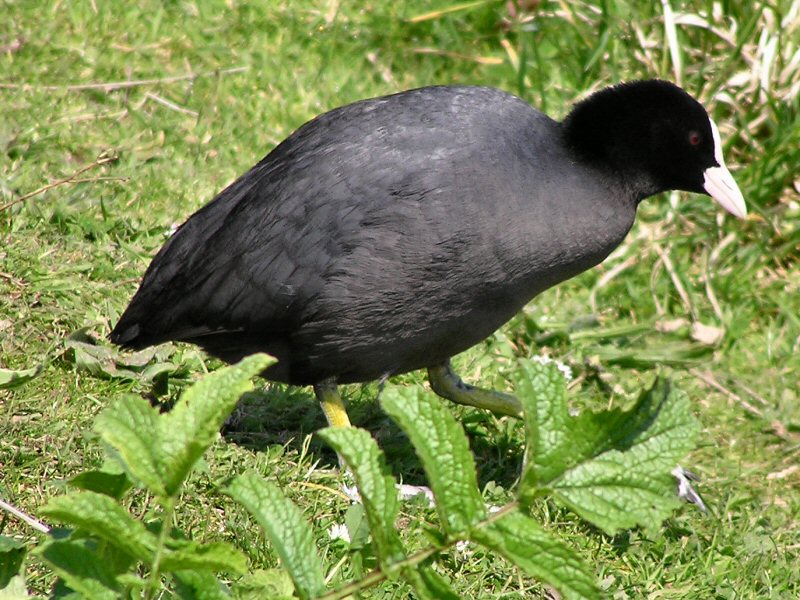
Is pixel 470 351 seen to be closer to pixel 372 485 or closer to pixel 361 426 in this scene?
pixel 361 426

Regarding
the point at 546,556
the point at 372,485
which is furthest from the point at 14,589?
the point at 546,556

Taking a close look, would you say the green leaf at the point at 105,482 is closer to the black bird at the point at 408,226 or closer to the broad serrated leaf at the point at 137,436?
the broad serrated leaf at the point at 137,436

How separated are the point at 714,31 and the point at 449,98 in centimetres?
267

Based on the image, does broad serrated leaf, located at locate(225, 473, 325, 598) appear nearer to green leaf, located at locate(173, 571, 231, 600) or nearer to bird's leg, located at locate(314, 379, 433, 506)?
green leaf, located at locate(173, 571, 231, 600)

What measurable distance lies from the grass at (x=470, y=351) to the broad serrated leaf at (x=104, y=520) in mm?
1226

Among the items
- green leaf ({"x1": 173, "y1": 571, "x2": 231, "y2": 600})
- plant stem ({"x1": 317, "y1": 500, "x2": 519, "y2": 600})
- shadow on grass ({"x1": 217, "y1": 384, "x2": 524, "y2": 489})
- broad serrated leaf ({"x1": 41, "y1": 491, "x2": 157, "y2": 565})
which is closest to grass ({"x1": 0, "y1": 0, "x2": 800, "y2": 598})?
shadow on grass ({"x1": 217, "y1": 384, "x2": 524, "y2": 489})

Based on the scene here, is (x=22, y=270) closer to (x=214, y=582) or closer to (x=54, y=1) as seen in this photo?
(x=54, y=1)

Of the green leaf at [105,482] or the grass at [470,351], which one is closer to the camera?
the green leaf at [105,482]

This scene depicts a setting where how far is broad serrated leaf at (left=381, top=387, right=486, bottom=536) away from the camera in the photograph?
5.60 ft

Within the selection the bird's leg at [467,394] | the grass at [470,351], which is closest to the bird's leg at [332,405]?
the grass at [470,351]

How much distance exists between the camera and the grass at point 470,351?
11.8ft

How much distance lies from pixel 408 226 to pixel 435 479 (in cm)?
169

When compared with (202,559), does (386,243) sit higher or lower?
lower

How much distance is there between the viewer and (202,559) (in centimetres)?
171
